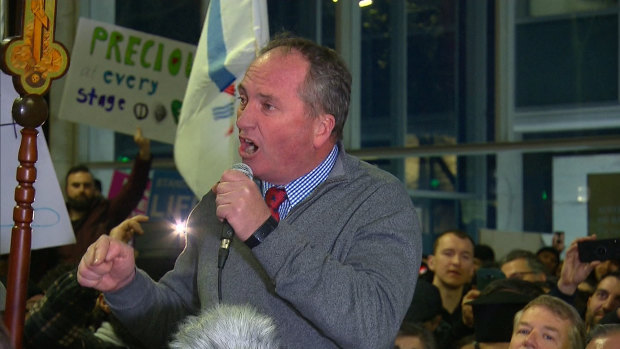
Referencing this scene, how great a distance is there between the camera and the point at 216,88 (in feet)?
14.3

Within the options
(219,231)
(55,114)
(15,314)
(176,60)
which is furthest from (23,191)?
(55,114)

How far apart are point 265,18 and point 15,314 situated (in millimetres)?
1990

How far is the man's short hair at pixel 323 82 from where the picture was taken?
228 centimetres

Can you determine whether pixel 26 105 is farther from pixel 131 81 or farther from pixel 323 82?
pixel 131 81

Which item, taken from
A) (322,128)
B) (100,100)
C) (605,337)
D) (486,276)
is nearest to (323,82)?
(322,128)

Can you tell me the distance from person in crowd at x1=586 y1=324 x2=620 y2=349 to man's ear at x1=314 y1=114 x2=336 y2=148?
150cm

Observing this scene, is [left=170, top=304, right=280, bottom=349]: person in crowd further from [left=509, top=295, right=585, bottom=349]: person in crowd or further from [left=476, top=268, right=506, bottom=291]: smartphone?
[left=476, top=268, right=506, bottom=291]: smartphone

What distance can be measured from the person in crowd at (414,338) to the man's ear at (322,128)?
1.94 metres

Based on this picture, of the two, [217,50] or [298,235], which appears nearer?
[298,235]

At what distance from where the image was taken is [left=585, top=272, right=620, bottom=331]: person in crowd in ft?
14.3

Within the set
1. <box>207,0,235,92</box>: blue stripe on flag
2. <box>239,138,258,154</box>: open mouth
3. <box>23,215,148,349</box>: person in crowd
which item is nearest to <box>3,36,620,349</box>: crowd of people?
<box>239,138,258,154</box>: open mouth

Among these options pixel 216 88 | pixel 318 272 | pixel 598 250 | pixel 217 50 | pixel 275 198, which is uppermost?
pixel 217 50

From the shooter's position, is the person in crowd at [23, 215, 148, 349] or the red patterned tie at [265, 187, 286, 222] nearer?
the red patterned tie at [265, 187, 286, 222]

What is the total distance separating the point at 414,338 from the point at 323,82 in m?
2.04
